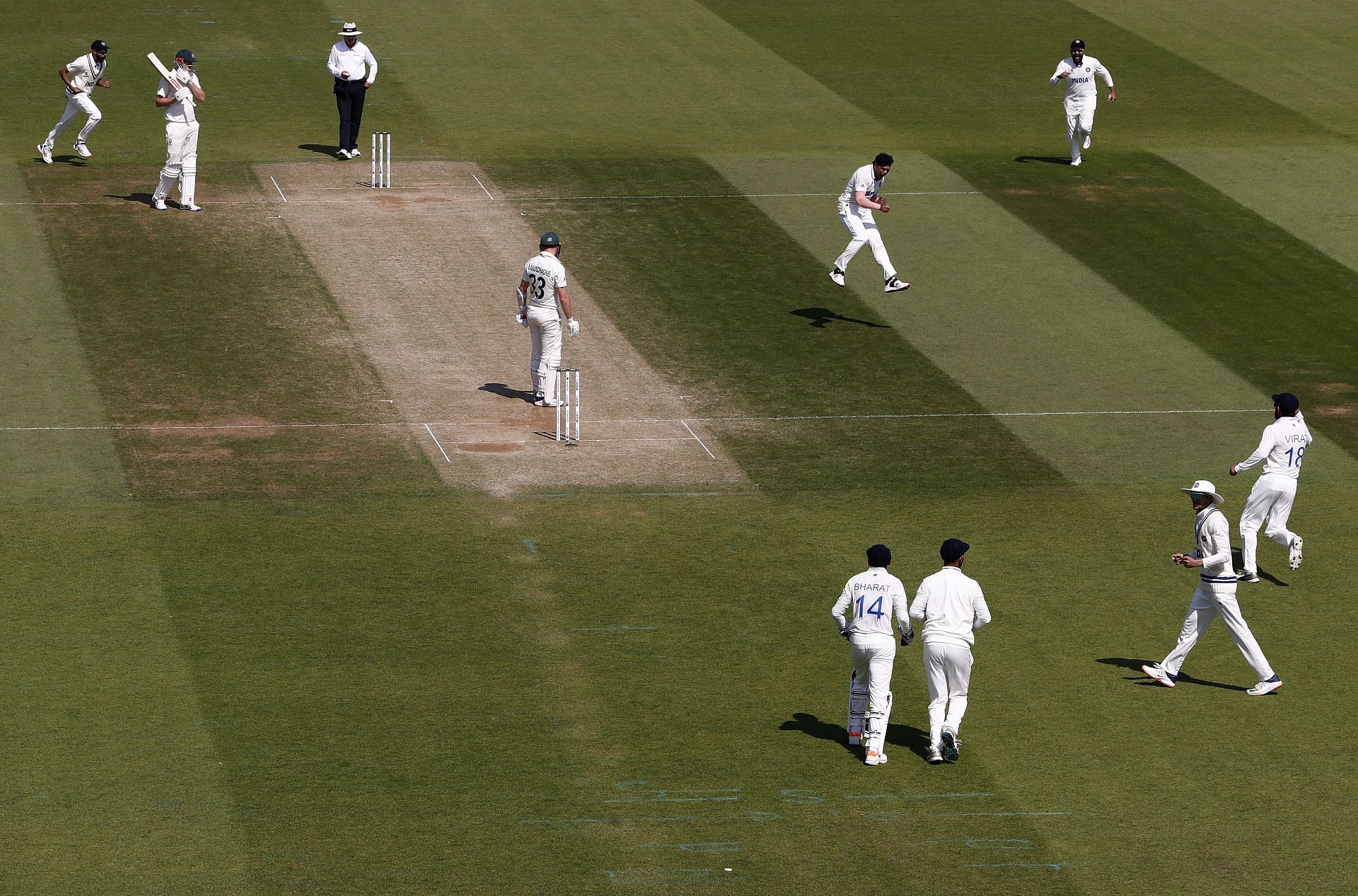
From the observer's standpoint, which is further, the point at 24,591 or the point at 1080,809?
the point at 24,591

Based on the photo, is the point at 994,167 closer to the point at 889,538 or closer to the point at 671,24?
the point at 671,24

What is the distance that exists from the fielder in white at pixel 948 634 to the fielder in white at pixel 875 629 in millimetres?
206

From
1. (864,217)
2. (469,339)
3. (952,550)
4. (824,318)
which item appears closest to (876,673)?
(952,550)

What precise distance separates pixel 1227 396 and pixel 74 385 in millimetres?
15607

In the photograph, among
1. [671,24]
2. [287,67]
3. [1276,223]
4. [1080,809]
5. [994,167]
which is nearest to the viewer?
[1080,809]

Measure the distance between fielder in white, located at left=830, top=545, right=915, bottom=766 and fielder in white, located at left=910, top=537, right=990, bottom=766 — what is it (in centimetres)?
21

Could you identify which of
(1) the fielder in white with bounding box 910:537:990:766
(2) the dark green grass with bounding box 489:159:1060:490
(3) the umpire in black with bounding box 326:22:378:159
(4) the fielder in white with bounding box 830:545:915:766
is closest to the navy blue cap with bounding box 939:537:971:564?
(1) the fielder in white with bounding box 910:537:990:766

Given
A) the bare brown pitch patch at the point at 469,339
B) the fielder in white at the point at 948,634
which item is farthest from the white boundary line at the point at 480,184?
the fielder in white at the point at 948,634

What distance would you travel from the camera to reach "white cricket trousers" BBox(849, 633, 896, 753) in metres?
16.4

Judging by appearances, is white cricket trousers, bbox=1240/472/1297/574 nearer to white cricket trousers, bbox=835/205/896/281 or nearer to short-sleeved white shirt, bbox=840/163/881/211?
white cricket trousers, bbox=835/205/896/281

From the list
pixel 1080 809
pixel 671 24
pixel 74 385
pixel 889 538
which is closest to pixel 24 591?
pixel 74 385

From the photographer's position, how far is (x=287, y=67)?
136ft

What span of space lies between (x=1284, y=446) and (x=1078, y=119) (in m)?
17.3

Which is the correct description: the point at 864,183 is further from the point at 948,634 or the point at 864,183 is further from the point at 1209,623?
the point at 948,634
